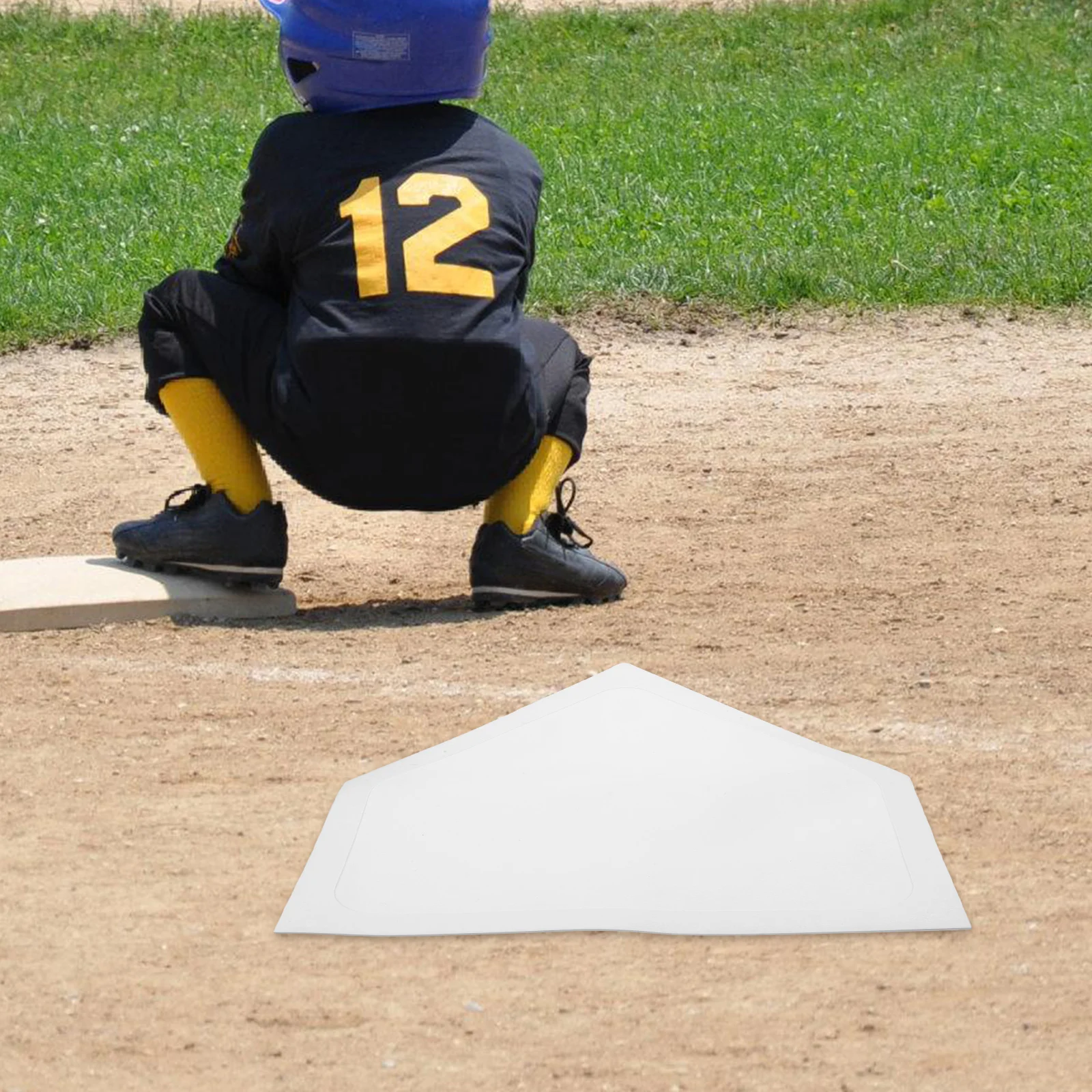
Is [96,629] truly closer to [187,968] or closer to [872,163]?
[187,968]

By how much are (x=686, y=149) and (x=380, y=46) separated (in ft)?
18.0

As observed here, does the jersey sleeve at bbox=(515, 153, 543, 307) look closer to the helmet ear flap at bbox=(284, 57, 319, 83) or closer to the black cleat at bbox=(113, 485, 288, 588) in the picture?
the helmet ear flap at bbox=(284, 57, 319, 83)

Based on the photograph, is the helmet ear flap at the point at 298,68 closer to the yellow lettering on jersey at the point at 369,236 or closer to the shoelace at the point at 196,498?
the yellow lettering on jersey at the point at 369,236

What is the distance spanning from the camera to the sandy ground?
7.95ft

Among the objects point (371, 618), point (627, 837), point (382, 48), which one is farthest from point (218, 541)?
point (627, 837)

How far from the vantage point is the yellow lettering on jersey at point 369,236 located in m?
3.94

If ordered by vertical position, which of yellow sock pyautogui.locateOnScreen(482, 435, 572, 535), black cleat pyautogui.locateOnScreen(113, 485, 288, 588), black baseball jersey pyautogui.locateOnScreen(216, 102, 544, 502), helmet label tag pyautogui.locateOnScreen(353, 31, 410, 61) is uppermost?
helmet label tag pyautogui.locateOnScreen(353, 31, 410, 61)

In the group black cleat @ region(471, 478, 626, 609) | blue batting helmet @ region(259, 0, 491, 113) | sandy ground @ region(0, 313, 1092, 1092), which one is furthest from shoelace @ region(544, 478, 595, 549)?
blue batting helmet @ region(259, 0, 491, 113)

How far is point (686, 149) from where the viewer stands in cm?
934

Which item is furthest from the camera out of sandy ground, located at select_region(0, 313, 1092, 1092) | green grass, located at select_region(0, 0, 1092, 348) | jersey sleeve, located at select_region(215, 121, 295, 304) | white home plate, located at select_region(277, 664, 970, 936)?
green grass, located at select_region(0, 0, 1092, 348)

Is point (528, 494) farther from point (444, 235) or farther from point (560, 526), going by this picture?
point (444, 235)

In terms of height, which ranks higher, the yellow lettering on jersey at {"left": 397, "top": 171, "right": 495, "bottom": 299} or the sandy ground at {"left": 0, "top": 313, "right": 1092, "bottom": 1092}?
the yellow lettering on jersey at {"left": 397, "top": 171, "right": 495, "bottom": 299}

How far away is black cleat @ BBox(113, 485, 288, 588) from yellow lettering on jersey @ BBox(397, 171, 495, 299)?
66 centimetres

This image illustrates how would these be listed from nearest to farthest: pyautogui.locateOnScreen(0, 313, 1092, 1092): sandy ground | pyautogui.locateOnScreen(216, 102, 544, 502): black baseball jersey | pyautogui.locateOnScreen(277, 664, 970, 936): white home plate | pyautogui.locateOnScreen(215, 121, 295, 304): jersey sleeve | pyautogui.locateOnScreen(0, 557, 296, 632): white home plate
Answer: pyautogui.locateOnScreen(0, 313, 1092, 1092): sandy ground < pyautogui.locateOnScreen(277, 664, 970, 936): white home plate < pyautogui.locateOnScreen(216, 102, 544, 502): black baseball jersey < pyautogui.locateOnScreen(215, 121, 295, 304): jersey sleeve < pyautogui.locateOnScreen(0, 557, 296, 632): white home plate
